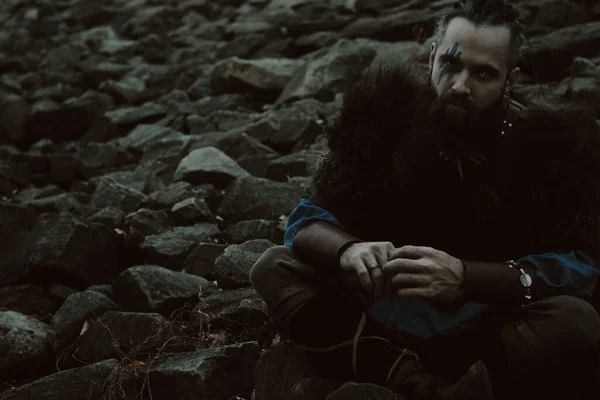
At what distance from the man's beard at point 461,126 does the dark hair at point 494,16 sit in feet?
0.84

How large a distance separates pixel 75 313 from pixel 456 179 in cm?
163

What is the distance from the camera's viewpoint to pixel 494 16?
2.50 meters

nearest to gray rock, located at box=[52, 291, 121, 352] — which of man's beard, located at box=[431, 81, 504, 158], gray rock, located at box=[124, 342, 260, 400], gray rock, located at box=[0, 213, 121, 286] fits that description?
gray rock, located at box=[0, 213, 121, 286]

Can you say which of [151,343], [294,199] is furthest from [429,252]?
[294,199]

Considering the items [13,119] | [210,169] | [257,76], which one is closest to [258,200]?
[210,169]

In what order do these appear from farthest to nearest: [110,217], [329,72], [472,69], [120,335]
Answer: [329,72] → [110,217] → [120,335] → [472,69]

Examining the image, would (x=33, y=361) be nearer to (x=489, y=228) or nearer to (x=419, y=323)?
(x=419, y=323)

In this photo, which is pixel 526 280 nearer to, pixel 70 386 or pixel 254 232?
pixel 70 386

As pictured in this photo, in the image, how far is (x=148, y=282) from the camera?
10.1 feet

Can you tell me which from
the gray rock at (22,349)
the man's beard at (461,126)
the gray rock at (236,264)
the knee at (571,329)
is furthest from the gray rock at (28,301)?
the knee at (571,329)

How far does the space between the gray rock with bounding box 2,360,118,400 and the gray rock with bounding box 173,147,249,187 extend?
6.58ft

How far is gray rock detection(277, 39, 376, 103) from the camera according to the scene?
18.8 ft

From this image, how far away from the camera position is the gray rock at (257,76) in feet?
20.3

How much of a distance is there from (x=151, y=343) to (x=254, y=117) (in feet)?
10.3
